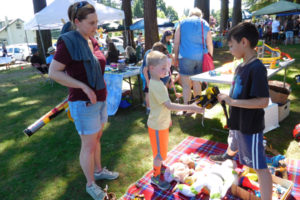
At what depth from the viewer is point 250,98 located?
188 cm

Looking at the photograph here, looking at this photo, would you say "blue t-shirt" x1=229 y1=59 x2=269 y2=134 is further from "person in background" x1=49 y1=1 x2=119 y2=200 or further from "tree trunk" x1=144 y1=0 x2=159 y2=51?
"tree trunk" x1=144 y1=0 x2=159 y2=51

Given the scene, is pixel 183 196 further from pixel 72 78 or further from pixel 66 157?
pixel 66 157

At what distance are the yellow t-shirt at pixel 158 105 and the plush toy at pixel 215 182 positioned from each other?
0.66 meters

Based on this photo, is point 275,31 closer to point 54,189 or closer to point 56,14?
point 56,14

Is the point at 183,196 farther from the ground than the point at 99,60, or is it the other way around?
the point at 99,60

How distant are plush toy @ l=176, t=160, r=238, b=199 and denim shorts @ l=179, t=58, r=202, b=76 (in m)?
2.23

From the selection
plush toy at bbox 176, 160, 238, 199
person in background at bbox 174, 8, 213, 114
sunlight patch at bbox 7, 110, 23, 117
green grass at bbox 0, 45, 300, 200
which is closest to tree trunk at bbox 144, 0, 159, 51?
green grass at bbox 0, 45, 300, 200

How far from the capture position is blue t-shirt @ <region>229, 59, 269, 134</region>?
1769mm

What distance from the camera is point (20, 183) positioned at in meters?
2.98

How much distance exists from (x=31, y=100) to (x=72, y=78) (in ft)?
19.2

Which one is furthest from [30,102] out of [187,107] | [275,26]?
[275,26]

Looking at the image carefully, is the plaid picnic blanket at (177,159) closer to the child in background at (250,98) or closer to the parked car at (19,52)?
the child in background at (250,98)

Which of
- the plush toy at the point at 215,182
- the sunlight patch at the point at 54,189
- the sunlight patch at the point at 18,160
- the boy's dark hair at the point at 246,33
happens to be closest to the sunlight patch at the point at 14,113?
the sunlight patch at the point at 18,160

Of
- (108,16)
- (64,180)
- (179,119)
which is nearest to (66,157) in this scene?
(64,180)
